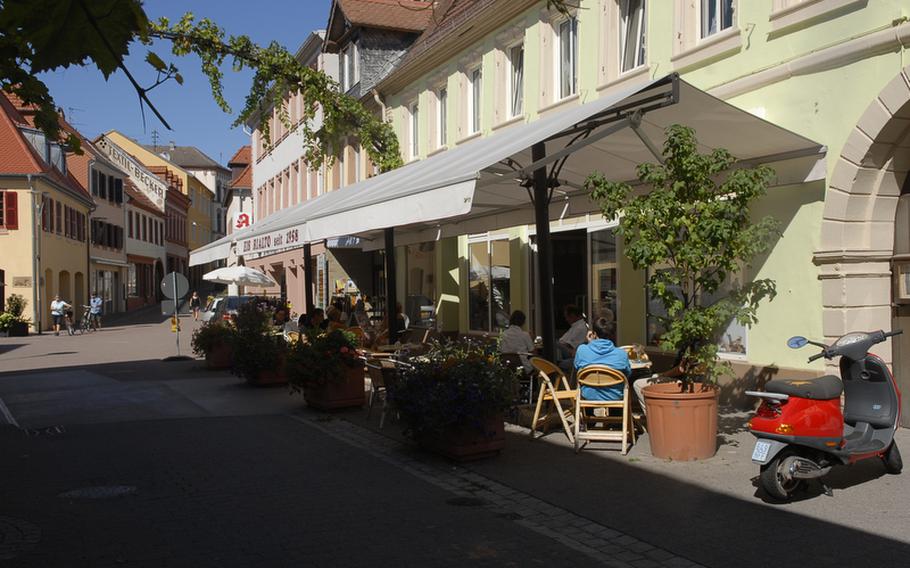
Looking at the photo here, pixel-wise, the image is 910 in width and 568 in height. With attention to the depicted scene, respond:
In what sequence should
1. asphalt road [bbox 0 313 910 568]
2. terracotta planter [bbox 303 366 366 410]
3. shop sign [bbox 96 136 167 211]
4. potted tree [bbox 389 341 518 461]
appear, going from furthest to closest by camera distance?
shop sign [bbox 96 136 167 211], terracotta planter [bbox 303 366 366 410], potted tree [bbox 389 341 518 461], asphalt road [bbox 0 313 910 568]

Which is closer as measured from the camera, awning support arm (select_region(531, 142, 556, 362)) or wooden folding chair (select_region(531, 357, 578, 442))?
wooden folding chair (select_region(531, 357, 578, 442))

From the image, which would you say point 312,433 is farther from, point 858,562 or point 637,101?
point 858,562

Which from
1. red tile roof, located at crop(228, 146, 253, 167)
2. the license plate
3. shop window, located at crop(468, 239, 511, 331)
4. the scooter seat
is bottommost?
the license plate


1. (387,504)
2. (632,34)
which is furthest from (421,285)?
(387,504)

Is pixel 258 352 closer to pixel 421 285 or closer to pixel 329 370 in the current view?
pixel 329 370

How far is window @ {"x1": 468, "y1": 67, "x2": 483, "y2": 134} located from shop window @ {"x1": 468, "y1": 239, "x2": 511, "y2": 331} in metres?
2.63

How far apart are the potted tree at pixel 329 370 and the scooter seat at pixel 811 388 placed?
6.17 m

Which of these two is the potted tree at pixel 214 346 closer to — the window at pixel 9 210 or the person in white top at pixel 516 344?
the person in white top at pixel 516 344

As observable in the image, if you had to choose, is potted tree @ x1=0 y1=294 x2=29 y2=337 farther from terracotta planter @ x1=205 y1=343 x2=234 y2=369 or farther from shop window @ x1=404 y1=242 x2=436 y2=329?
terracotta planter @ x1=205 y1=343 x2=234 y2=369

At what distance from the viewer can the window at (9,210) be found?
3741 cm

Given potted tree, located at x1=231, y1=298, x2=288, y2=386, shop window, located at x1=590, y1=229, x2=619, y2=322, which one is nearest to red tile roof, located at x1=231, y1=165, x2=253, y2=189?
potted tree, located at x1=231, y1=298, x2=288, y2=386

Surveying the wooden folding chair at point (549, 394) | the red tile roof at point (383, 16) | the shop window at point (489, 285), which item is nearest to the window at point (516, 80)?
the shop window at point (489, 285)

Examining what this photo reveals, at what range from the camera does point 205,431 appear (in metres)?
10.1

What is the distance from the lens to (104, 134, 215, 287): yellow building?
3105 inches
